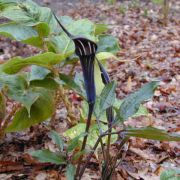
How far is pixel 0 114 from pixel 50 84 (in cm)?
26

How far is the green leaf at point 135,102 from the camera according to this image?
37.5 inches

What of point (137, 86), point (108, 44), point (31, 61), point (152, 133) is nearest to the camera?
point (152, 133)

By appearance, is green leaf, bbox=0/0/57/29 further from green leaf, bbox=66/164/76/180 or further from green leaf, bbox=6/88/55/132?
green leaf, bbox=66/164/76/180

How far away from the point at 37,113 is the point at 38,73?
0.13 m

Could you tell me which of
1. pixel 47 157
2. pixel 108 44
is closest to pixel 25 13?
pixel 108 44

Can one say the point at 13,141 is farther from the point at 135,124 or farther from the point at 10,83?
the point at 135,124

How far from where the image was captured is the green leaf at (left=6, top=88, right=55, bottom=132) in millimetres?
1194

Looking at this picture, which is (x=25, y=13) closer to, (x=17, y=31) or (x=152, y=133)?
(x=17, y=31)

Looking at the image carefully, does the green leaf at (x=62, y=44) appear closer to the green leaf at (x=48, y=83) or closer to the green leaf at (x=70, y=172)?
the green leaf at (x=48, y=83)

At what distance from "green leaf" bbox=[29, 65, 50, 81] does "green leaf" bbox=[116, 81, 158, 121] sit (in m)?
0.32

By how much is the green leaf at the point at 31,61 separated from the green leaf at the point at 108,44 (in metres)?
0.23

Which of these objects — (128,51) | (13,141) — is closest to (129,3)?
(128,51)

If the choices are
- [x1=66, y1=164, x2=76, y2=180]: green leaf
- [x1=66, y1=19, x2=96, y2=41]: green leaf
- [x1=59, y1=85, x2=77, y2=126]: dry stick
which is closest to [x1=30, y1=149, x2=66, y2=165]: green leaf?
[x1=66, y1=164, x2=76, y2=180]: green leaf

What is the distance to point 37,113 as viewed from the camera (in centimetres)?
121
